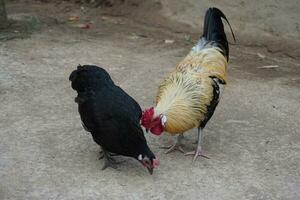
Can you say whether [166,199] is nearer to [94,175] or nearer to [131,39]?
[94,175]

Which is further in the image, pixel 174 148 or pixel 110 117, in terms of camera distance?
pixel 174 148

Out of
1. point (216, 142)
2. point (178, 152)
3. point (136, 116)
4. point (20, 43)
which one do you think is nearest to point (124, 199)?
point (136, 116)

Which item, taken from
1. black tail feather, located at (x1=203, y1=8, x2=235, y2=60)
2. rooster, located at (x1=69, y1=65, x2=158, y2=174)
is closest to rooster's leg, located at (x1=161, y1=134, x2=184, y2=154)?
rooster, located at (x1=69, y1=65, x2=158, y2=174)

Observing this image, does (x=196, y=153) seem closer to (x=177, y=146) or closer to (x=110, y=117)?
(x=177, y=146)

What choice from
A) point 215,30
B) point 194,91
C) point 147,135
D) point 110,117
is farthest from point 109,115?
point 215,30

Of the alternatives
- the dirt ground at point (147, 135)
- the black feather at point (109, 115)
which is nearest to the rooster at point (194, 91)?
the black feather at point (109, 115)

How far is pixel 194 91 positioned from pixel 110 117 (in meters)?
0.84

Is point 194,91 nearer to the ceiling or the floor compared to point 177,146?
nearer to the ceiling

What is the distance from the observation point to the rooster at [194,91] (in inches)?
197

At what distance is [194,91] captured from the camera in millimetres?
5246

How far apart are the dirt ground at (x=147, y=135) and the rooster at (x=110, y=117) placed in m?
0.27

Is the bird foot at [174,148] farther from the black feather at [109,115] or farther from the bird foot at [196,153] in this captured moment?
the black feather at [109,115]

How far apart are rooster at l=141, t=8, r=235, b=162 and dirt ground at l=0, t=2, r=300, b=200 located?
413 mm

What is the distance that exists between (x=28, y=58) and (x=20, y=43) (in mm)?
760
